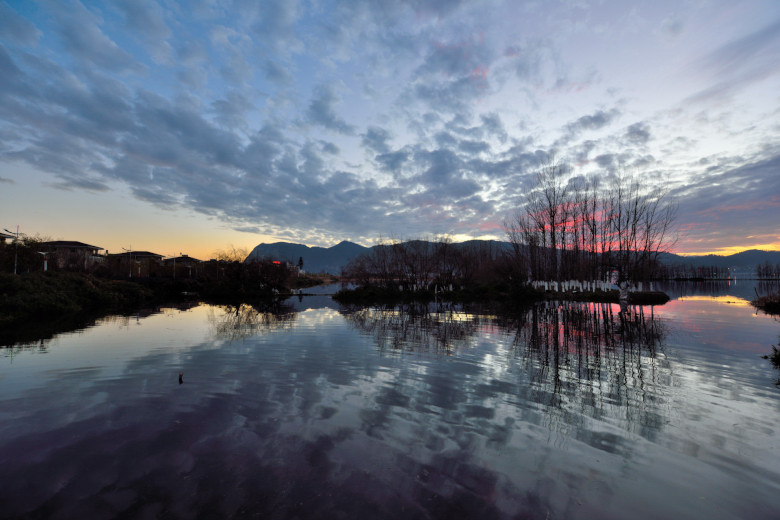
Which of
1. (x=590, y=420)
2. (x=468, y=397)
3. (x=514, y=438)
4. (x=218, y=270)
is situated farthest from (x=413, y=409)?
(x=218, y=270)

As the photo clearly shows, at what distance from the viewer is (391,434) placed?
611cm

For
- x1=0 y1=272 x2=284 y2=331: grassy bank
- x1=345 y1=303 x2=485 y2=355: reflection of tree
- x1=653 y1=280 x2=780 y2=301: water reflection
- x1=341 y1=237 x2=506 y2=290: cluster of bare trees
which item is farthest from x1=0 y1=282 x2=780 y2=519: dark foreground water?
x1=653 y1=280 x2=780 y2=301: water reflection

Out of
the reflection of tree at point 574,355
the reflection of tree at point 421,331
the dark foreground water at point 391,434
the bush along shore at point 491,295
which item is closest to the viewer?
the dark foreground water at point 391,434

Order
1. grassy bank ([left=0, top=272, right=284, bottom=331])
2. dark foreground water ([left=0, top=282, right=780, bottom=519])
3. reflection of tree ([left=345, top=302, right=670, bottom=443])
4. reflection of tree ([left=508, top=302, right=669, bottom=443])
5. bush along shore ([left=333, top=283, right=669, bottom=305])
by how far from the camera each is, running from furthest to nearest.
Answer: bush along shore ([left=333, top=283, right=669, bottom=305]), grassy bank ([left=0, top=272, right=284, bottom=331]), reflection of tree ([left=345, top=302, right=670, bottom=443]), reflection of tree ([left=508, top=302, right=669, bottom=443]), dark foreground water ([left=0, top=282, right=780, bottom=519])

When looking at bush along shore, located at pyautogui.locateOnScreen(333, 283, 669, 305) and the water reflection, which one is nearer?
bush along shore, located at pyautogui.locateOnScreen(333, 283, 669, 305)

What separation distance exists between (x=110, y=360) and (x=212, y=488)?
10.1m

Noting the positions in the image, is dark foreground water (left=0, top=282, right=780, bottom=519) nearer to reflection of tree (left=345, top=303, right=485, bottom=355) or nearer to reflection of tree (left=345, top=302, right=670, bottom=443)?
reflection of tree (left=345, top=302, right=670, bottom=443)

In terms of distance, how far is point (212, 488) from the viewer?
450cm

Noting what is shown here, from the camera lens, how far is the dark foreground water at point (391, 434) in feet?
14.0

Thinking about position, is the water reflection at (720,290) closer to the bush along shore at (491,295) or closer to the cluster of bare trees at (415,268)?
the bush along shore at (491,295)

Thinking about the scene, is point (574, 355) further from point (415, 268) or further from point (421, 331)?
point (415, 268)

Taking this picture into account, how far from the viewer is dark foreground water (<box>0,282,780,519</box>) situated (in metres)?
4.27

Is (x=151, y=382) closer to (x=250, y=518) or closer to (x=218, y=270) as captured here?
(x=250, y=518)

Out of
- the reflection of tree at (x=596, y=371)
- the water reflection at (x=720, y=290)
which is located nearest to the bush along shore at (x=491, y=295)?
the water reflection at (x=720, y=290)
